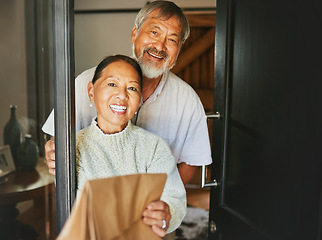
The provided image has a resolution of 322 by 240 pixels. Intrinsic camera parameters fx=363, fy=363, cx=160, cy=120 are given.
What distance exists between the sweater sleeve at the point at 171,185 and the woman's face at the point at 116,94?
0.42 ft

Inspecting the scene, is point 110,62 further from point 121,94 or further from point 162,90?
point 162,90

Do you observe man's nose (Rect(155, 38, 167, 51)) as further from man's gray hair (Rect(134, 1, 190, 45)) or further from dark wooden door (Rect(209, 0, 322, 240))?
dark wooden door (Rect(209, 0, 322, 240))

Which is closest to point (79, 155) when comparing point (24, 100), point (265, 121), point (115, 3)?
point (24, 100)

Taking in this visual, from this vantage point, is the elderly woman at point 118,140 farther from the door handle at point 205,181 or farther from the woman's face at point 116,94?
the door handle at point 205,181

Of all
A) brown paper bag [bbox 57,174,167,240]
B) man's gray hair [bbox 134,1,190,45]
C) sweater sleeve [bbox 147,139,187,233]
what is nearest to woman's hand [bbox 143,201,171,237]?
brown paper bag [bbox 57,174,167,240]

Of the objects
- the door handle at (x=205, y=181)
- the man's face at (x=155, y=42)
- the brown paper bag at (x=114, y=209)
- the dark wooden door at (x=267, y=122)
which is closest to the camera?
the brown paper bag at (x=114, y=209)

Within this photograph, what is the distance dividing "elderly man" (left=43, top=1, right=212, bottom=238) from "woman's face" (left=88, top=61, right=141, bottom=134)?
0.05 metres

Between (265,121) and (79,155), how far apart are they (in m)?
0.70

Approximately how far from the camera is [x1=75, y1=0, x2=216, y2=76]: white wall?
932 millimetres

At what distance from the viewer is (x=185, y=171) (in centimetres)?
113

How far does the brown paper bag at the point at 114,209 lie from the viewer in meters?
0.51

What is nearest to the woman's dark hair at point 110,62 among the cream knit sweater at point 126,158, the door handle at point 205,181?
the cream knit sweater at point 126,158

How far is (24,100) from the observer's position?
975 millimetres

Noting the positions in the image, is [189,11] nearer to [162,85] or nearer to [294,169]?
[162,85]
